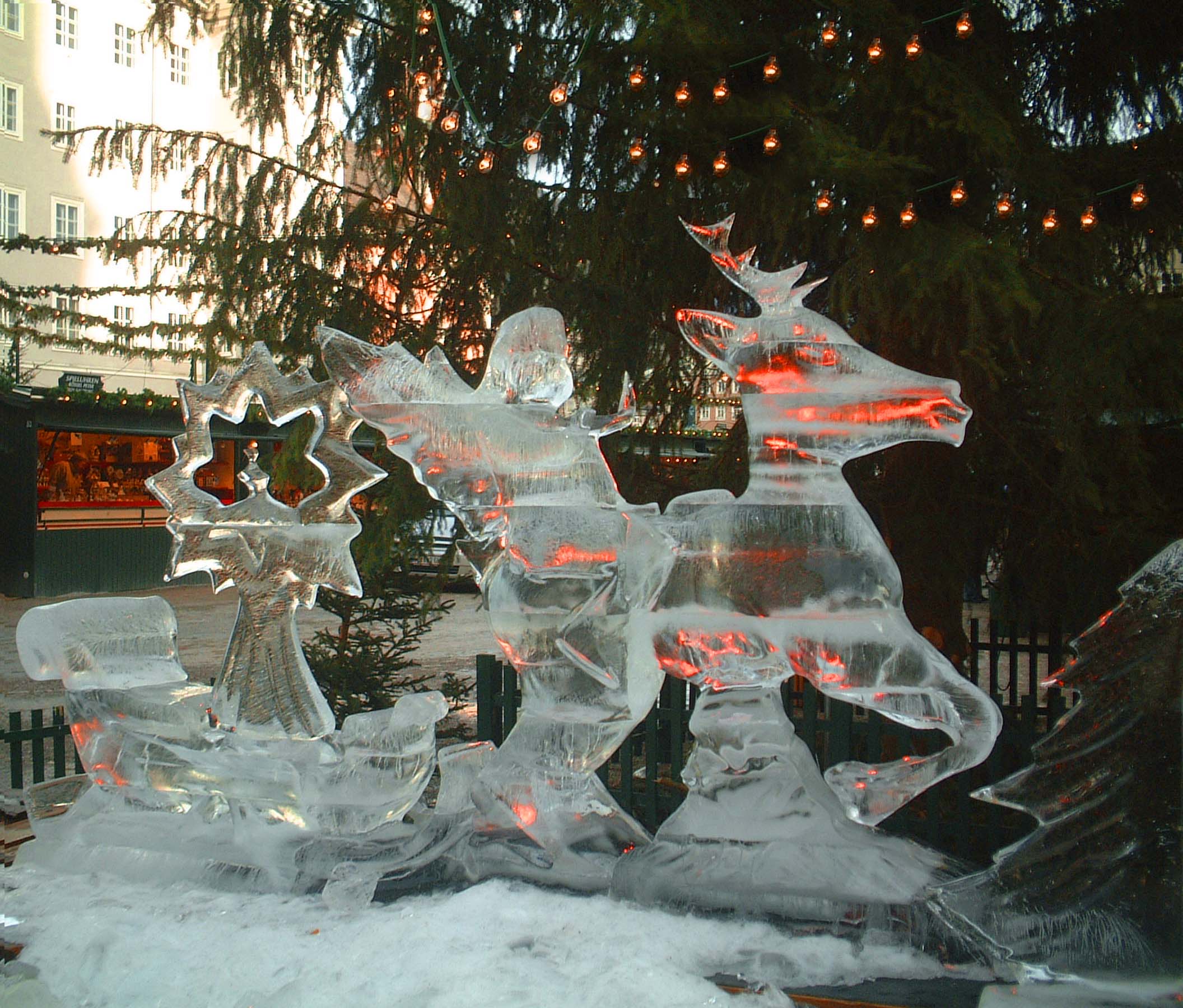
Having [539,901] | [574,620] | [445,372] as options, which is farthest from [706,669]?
[445,372]

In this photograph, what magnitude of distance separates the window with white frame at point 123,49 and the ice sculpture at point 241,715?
13966 mm

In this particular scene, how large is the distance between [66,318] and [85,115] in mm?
4165

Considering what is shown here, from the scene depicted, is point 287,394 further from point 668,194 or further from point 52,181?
point 52,181

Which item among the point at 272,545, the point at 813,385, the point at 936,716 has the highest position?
the point at 813,385

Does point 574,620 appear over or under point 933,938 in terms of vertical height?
over

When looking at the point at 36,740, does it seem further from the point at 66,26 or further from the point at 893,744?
the point at 66,26

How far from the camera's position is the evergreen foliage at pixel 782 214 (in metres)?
3.51

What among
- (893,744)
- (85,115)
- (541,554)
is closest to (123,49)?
(85,115)

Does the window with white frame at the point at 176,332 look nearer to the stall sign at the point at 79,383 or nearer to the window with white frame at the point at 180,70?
the stall sign at the point at 79,383

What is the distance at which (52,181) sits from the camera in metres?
14.2

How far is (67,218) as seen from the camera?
14.5 meters

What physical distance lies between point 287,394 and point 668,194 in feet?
7.46

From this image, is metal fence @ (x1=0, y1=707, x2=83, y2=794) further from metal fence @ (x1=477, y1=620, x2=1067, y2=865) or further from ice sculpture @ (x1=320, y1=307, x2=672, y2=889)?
ice sculpture @ (x1=320, y1=307, x2=672, y2=889)

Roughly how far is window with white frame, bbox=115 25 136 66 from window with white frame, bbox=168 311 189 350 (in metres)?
3.41
